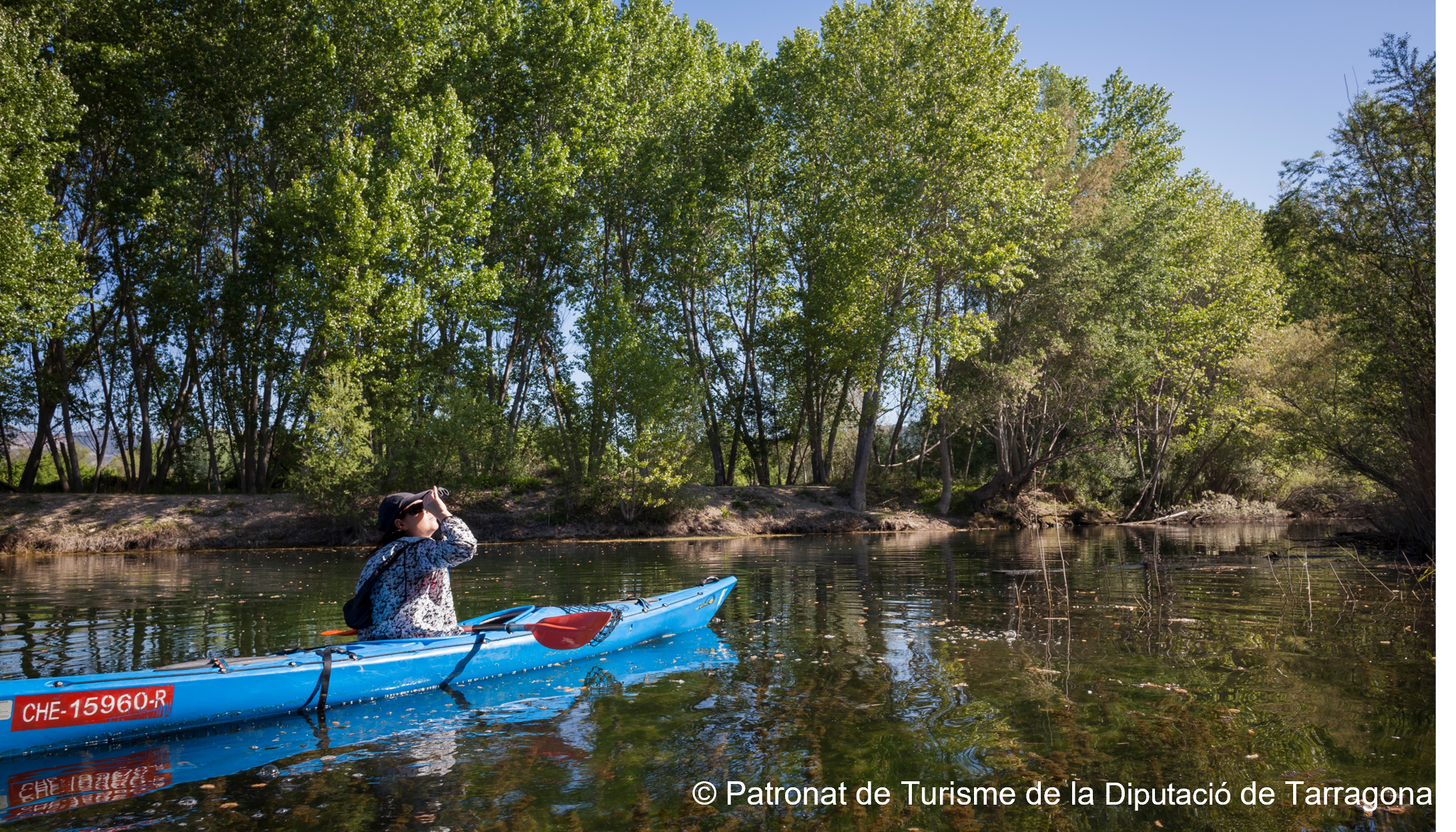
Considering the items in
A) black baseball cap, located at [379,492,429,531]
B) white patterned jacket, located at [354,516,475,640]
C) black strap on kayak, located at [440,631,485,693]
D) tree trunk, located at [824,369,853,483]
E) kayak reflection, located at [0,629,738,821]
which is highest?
tree trunk, located at [824,369,853,483]

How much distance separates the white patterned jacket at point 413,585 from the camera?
20.5 feet

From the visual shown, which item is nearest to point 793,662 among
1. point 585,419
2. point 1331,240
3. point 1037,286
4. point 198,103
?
point 1331,240

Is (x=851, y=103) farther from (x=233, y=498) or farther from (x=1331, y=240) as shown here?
(x=233, y=498)

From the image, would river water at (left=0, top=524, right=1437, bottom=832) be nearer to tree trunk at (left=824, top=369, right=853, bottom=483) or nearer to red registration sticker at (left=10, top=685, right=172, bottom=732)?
red registration sticker at (left=10, top=685, right=172, bottom=732)

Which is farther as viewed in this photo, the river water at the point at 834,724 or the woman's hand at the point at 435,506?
the woman's hand at the point at 435,506

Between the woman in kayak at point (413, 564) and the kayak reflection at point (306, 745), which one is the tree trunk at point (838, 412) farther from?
the kayak reflection at point (306, 745)

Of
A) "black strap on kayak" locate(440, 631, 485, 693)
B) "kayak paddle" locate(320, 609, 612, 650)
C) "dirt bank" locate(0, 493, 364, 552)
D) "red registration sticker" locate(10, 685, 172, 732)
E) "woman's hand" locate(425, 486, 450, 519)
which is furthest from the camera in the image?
"dirt bank" locate(0, 493, 364, 552)

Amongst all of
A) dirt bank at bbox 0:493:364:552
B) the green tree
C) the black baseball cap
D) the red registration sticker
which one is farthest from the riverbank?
the red registration sticker

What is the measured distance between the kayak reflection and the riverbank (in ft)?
40.5

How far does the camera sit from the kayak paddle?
271 inches

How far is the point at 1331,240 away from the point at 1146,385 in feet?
53.4

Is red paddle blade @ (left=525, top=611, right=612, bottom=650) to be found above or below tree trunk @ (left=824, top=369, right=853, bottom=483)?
below

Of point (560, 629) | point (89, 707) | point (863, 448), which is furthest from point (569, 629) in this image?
point (863, 448)

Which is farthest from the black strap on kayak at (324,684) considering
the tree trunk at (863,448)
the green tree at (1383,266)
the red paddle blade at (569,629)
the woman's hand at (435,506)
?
the tree trunk at (863,448)
